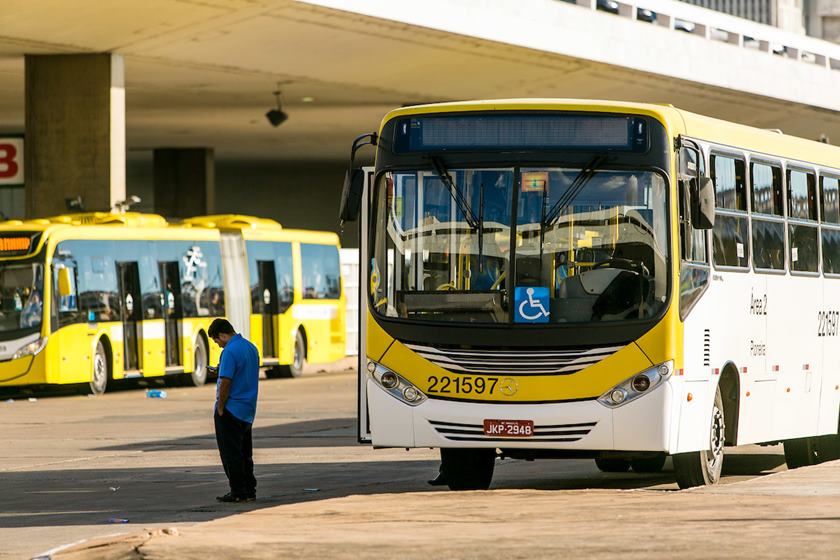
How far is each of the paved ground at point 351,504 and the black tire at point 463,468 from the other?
451mm

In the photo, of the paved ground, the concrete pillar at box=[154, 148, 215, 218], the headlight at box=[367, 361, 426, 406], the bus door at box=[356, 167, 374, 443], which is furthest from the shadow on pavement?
the concrete pillar at box=[154, 148, 215, 218]

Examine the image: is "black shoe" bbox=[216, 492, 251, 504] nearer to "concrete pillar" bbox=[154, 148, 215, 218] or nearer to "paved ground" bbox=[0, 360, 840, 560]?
"paved ground" bbox=[0, 360, 840, 560]

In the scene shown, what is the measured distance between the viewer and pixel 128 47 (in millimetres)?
36156

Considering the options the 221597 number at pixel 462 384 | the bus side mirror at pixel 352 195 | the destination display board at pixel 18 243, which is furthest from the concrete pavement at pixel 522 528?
the destination display board at pixel 18 243

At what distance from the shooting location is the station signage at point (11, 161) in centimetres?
3941

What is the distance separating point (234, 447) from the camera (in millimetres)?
14258

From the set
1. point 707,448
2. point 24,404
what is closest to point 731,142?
point 707,448

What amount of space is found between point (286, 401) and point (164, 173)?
114ft

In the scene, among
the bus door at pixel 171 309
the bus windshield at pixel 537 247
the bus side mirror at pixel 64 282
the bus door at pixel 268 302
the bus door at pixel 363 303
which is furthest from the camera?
the bus door at pixel 268 302

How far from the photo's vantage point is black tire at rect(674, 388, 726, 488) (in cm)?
1456

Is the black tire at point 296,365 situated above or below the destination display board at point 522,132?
below

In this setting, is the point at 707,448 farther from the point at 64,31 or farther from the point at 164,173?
→ the point at 164,173

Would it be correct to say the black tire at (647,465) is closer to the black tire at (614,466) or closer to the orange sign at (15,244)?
the black tire at (614,466)

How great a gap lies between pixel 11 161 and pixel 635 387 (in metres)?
28.2
